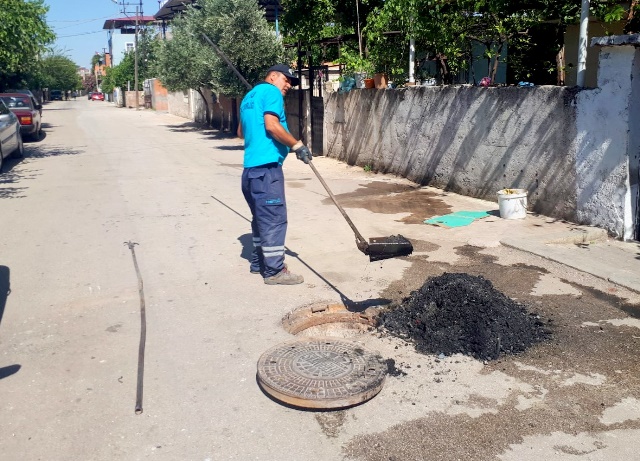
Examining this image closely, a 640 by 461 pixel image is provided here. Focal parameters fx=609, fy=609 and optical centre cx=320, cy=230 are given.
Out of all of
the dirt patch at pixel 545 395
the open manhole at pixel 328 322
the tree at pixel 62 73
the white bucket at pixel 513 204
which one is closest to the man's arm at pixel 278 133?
the open manhole at pixel 328 322

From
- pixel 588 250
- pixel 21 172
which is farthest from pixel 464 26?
pixel 21 172

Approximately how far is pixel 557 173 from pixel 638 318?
11.1 feet

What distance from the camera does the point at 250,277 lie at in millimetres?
6059

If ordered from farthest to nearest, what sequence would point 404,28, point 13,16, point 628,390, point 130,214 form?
1. point 13,16
2. point 404,28
3. point 130,214
4. point 628,390

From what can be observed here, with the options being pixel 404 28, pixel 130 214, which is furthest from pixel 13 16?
pixel 404 28

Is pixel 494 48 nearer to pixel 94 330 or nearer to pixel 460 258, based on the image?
pixel 460 258

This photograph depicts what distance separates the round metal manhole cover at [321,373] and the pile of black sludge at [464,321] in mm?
490

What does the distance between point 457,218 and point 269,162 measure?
3590 mm

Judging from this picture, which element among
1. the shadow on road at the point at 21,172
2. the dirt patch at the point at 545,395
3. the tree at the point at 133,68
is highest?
the tree at the point at 133,68

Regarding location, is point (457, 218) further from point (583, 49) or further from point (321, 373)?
point (321, 373)

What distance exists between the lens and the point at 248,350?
4.41 meters

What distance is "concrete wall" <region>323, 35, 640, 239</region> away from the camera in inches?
273

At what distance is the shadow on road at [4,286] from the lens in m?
5.45

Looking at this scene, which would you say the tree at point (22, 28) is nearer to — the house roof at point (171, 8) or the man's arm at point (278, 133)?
the man's arm at point (278, 133)
